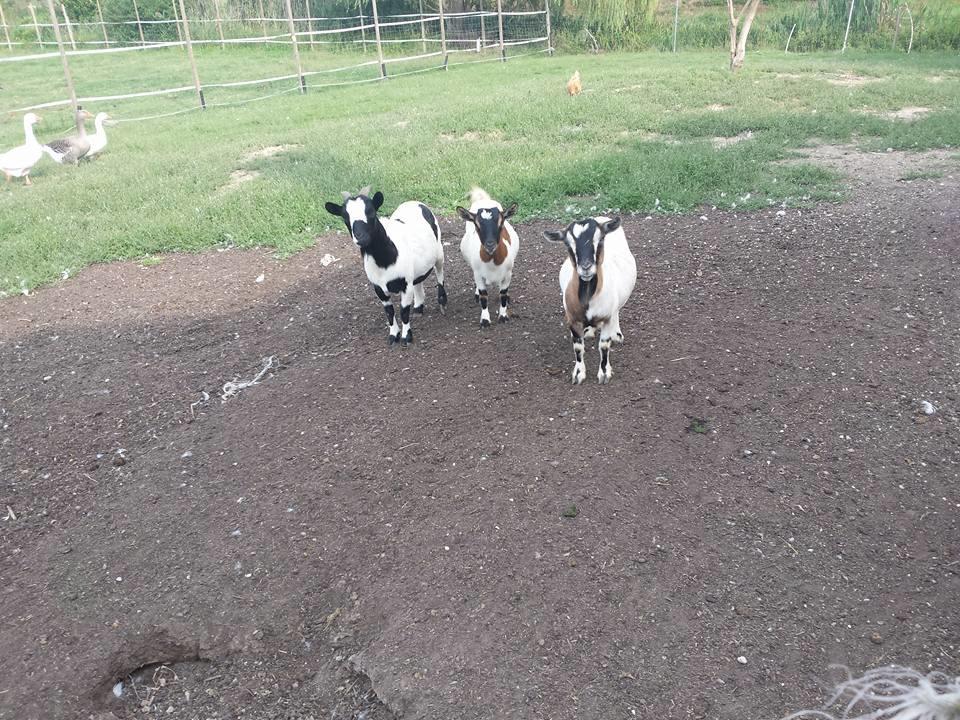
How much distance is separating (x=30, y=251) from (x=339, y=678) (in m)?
7.57

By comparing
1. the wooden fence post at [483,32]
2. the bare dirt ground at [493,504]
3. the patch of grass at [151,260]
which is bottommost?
the bare dirt ground at [493,504]

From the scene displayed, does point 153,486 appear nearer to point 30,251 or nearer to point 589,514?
point 589,514

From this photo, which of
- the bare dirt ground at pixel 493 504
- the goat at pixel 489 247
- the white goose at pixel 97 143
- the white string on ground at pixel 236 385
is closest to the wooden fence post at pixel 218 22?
the white goose at pixel 97 143

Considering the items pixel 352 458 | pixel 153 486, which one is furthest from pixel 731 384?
pixel 153 486

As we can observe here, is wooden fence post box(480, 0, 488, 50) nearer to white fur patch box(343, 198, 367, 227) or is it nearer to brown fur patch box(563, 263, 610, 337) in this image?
white fur patch box(343, 198, 367, 227)

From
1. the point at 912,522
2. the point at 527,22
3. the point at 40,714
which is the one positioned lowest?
the point at 40,714

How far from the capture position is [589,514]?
4246 millimetres

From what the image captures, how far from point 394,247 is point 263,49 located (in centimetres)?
2567

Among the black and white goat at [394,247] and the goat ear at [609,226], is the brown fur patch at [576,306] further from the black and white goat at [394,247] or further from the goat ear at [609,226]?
the black and white goat at [394,247]

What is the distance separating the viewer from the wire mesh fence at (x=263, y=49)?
1978 cm

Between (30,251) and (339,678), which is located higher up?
(30,251)

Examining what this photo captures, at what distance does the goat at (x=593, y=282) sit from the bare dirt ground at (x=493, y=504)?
328mm

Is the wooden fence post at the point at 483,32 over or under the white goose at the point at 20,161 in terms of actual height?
over

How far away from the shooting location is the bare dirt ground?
350 centimetres
